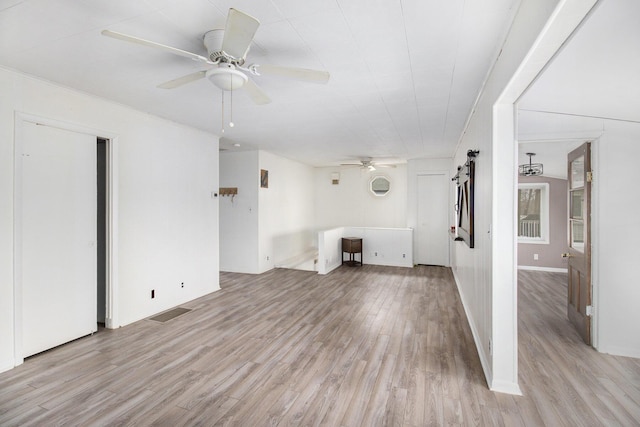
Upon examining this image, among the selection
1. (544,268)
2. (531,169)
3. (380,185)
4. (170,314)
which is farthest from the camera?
(380,185)

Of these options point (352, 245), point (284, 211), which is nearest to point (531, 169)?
point (352, 245)

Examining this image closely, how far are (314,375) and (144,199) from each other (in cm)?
297

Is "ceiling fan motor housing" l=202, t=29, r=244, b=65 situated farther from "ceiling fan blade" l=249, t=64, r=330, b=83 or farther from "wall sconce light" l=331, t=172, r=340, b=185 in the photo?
"wall sconce light" l=331, t=172, r=340, b=185

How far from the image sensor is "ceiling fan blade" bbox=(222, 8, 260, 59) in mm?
1462

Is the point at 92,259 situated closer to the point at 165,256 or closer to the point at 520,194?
the point at 165,256

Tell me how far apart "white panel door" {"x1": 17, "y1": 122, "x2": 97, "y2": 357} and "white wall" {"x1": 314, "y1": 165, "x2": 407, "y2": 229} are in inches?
248

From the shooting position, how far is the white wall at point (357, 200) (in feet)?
27.0

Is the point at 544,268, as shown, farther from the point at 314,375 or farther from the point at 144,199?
the point at 144,199

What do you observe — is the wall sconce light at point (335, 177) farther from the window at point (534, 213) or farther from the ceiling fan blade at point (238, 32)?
the ceiling fan blade at point (238, 32)

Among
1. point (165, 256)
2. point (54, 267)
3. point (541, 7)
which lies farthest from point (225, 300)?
point (541, 7)

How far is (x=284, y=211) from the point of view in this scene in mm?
7176

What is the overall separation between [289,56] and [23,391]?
3292 mm

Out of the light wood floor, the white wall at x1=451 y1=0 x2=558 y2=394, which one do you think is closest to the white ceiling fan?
the white wall at x1=451 y1=0 x2=558 y2=394

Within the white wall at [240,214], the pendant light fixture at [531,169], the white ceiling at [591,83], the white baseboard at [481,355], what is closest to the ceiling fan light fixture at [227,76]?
the white ceiling at [591,83]
